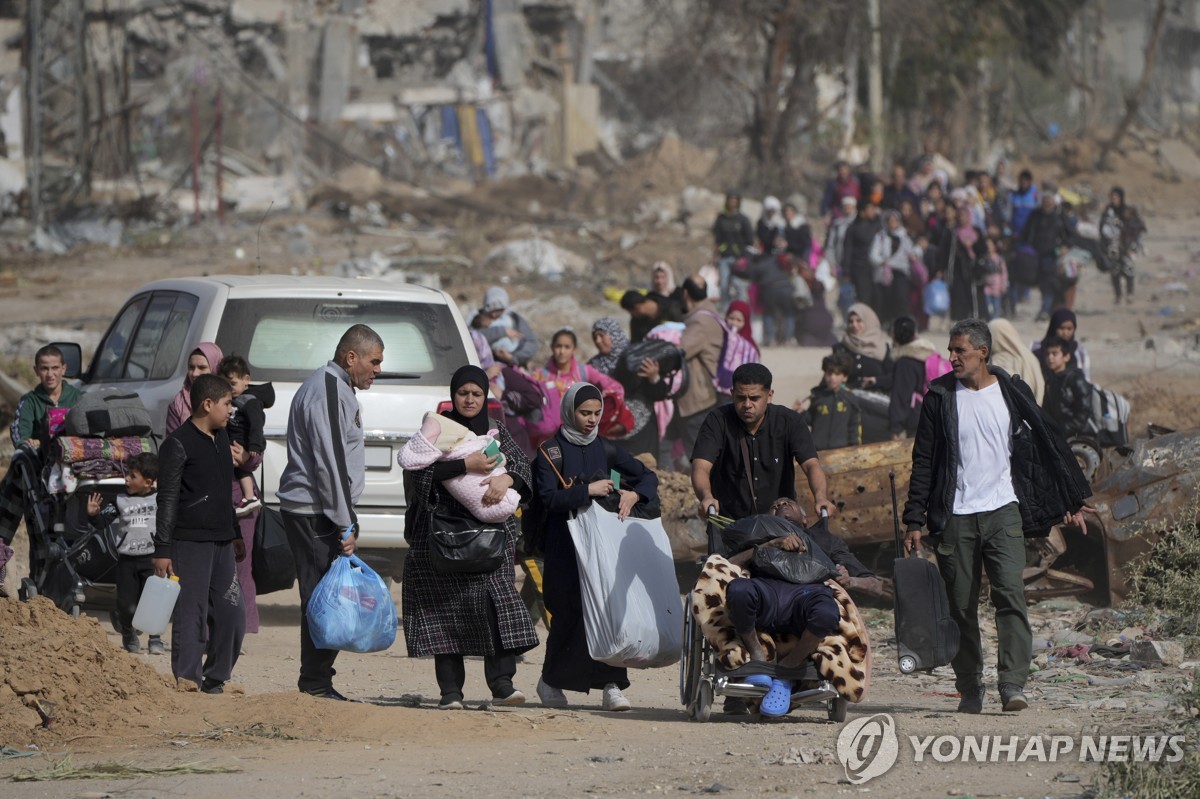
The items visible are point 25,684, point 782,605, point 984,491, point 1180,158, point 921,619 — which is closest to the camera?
point 25,684

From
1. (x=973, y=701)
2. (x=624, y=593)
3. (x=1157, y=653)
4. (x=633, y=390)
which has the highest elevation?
(x=633, y=390)

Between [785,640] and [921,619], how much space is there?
65cm

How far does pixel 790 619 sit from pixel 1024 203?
1819 centimetres

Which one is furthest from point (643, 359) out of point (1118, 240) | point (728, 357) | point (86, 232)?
point (86, 232)

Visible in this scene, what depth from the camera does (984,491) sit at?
24.9ft

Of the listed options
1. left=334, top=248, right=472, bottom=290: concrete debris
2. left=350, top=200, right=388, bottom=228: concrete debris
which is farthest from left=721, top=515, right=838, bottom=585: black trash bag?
left=350, top=200, right=388, bottom=228: concrete debris

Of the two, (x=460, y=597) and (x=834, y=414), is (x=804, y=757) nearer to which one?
(x=460, y=597)

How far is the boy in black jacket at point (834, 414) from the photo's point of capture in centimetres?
1234

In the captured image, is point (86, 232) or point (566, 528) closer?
point (566, 528)

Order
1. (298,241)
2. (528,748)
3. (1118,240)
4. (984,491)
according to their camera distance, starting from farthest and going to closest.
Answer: (298,241) < (1118,240) < (984,491) < (528,748)

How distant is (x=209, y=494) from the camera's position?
768 cm

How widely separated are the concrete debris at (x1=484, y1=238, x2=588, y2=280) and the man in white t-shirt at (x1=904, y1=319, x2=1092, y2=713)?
17.8m

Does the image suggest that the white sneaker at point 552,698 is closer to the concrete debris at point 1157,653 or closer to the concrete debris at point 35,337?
the concrete debris at point 1157,653

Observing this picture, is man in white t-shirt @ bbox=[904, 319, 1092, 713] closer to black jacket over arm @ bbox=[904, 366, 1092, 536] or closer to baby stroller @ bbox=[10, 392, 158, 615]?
black jacket over arm @ bbox=[904, 366, 1092, 536]
